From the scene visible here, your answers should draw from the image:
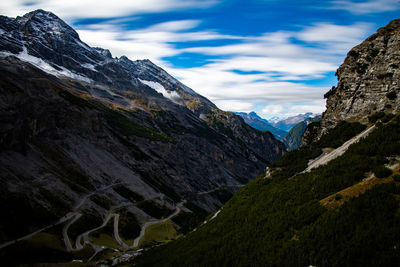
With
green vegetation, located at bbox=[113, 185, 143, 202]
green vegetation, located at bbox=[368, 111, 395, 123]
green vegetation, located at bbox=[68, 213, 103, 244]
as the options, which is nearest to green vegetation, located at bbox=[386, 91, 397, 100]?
green vegetation, located at bbox=[368, 111, 395, 123]

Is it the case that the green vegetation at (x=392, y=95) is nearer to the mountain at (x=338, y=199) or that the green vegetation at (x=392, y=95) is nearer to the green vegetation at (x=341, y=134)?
the mountain at (x=338, y=199)

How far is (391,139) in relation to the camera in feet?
128

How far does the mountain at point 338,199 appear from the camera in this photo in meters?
26.6

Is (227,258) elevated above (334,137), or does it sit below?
below

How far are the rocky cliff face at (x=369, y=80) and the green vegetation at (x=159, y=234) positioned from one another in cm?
8392

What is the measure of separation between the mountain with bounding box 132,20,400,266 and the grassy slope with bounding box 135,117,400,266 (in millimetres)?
84

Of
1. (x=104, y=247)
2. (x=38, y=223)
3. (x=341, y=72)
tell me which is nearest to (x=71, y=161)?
(x=38, y=223)

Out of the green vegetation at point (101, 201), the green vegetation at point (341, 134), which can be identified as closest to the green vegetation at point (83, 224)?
the green vegetation at point (101, 201)

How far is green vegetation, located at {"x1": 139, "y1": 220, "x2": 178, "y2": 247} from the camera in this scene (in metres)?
122

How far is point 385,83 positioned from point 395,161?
25758 mm

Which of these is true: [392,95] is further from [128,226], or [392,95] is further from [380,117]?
[128,226]

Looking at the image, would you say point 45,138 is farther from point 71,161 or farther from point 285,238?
point 285,238

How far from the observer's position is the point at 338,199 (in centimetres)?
3266

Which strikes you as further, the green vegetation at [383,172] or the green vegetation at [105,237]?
the green vegetation at [105,237]
